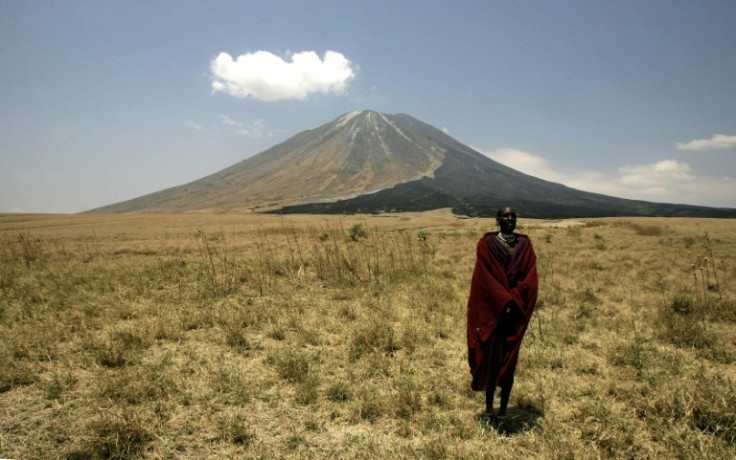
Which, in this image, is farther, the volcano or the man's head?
the volcano

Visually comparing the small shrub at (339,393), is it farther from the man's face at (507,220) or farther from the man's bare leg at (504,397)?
the man's face at (507,220)

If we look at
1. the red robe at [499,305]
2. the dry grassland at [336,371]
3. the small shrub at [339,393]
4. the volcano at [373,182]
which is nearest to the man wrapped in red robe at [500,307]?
the red robe at [499,305]

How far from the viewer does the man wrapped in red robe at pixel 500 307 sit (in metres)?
3.29

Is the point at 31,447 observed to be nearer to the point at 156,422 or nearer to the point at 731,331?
the point at 156,422

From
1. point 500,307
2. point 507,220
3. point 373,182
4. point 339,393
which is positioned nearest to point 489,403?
point 500,307

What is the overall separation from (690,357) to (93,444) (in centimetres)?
675

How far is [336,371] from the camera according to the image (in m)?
4.41

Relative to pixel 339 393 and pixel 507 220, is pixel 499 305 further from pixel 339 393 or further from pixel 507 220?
pixel 339 393

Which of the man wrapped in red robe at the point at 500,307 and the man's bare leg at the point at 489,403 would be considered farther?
the man's bare leg at the point at 489,403

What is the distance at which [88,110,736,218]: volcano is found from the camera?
3130 inches

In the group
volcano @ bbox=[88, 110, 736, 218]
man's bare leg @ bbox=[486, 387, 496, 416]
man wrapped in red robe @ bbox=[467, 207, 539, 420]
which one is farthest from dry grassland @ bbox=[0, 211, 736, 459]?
volcano @ bbox=[88, 110, 736, 218]

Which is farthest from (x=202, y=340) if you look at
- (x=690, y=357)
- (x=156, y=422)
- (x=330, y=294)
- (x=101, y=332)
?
(x=690, y=357)

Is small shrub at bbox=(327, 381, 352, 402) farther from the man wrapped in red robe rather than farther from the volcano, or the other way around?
the volcano

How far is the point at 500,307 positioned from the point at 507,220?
827 millimetres
